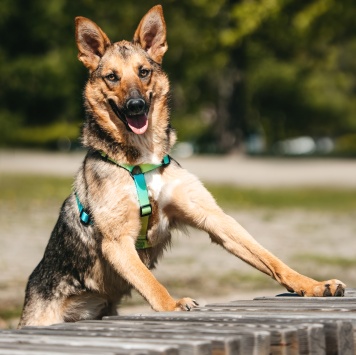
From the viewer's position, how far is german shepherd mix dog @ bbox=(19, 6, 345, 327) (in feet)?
20.3

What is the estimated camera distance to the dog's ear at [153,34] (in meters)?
6.76

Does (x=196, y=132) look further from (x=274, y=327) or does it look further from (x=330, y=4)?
(x=274, y=327)

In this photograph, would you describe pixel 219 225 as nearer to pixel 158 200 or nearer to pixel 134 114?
pixel 158 200

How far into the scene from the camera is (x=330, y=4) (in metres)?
34.3

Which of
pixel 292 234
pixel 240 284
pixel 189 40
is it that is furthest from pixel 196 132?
pixel 240 284

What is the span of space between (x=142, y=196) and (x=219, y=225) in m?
0.58

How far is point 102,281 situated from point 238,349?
249cm

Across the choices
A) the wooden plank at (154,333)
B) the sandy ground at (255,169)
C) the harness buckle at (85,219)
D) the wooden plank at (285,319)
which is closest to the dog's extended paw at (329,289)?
the wooden plank at (285,319)

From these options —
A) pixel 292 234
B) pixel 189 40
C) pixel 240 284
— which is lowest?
pixel 240 284

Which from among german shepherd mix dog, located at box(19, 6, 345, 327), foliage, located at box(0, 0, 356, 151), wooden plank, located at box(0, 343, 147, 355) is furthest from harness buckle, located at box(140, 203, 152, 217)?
foliage, located at box(0, 0, 356, 151)

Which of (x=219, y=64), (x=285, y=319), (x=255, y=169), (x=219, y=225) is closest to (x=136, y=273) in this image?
(x=219, y=225)

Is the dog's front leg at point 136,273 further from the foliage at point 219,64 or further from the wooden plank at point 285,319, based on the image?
the foliage at point 219,64

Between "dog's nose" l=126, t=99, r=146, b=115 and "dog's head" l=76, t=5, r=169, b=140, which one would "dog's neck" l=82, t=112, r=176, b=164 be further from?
"dog's nose" l=126, t=99, r=146, b=115

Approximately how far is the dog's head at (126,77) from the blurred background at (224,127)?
0.43 meters
